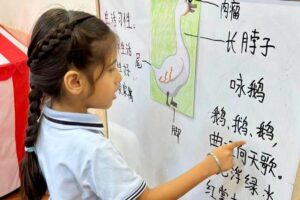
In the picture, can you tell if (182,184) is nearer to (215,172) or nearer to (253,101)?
(215,172)

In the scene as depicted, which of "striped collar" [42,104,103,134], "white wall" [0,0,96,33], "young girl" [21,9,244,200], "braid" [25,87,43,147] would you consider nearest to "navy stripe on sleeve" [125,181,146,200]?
"young girl" [21,9,244,200]

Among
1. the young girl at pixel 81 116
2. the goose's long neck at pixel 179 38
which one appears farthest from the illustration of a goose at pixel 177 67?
the young girl at pixel 81 116

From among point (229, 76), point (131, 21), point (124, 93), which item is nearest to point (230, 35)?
point (229, 76)

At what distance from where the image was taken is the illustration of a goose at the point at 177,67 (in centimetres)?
66

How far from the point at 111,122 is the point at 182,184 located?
48 centimetres

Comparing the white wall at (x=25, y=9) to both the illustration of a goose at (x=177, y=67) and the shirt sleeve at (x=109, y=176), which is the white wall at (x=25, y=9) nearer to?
the illustration of a goose at (x=177, y=67)

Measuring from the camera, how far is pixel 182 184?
2.08ft

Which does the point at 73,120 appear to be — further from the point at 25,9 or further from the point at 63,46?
the point at 25,9

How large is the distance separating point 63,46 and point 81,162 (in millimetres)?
211

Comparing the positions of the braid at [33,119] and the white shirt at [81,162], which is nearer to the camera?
the white shirt at [81,162]

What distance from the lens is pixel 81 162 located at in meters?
0.61

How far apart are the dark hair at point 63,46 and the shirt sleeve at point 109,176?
15 cm

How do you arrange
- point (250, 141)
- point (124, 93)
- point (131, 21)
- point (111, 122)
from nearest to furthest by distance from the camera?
point (250, 141) < point (131, 21) < point (124, 93) < point (111, 122)

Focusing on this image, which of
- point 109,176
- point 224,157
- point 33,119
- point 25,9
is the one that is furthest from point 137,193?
point 25,9
